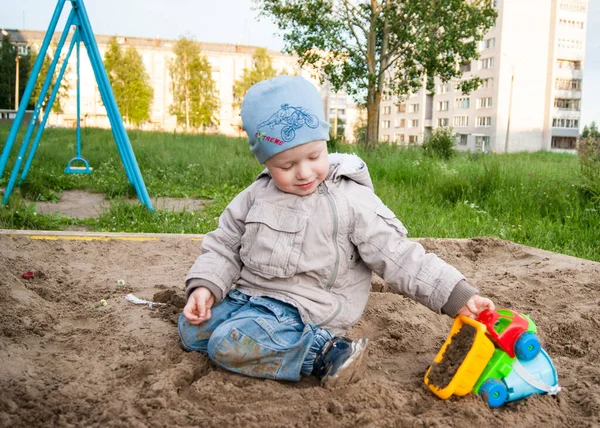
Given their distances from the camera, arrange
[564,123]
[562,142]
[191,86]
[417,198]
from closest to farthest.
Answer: [417,198] < [191,86] < [564,123] < [562,142]

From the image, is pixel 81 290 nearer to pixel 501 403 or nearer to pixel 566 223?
pixel 501 403

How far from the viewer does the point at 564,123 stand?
153ft

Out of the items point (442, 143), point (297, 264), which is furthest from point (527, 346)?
point (442, 143)

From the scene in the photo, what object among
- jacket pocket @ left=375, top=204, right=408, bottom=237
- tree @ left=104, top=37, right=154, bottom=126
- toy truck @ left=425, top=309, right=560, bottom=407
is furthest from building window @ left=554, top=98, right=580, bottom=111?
toy truck @ left=425, top=309, right=560, bottom=407

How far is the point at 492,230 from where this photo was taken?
3799 mm

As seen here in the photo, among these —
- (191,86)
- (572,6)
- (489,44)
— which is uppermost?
(572,6)

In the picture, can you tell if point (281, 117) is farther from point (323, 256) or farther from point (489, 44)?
point (489, 44)

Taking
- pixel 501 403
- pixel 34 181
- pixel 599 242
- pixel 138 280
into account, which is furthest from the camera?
pixel 34 181

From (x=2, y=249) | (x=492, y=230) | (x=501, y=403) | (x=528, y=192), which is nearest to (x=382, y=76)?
(x=528, y=192)

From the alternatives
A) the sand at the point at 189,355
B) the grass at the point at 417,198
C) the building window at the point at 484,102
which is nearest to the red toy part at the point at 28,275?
the sand at the point at 189,355

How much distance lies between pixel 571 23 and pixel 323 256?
173ft

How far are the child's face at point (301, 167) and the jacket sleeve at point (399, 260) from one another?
0.53ft

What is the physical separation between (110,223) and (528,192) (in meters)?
3.39

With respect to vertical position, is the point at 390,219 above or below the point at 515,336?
above
